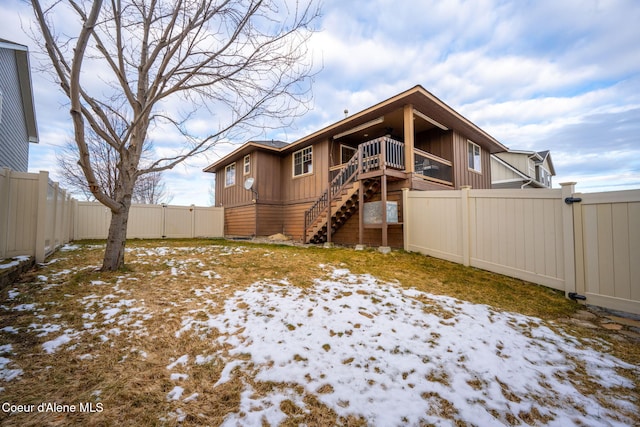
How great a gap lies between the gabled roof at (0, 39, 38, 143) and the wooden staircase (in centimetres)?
1067

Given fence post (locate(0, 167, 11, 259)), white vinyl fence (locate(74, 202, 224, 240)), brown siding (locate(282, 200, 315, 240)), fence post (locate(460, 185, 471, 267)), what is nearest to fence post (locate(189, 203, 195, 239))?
white vinyl fence (locate(74, 202, 224, 240))

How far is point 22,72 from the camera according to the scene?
9164 mm

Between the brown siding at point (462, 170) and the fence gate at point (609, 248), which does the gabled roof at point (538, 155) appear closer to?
the brown siding at point (462, 170)

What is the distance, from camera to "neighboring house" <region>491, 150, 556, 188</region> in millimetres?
16109

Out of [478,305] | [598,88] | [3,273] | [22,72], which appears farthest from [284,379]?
[598,88]

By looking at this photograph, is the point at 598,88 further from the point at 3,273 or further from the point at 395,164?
the point at 3,273

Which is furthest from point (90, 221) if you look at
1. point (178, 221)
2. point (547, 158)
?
point (547, 158)

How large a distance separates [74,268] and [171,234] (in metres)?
8.65

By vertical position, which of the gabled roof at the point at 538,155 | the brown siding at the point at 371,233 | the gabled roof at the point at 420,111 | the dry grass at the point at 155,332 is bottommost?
the dry grass at the point at 155,332

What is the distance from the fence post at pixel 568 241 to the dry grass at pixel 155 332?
11.2 inches

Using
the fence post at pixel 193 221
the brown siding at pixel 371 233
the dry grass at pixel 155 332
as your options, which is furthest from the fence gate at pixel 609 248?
the fence post at pixel 193 221

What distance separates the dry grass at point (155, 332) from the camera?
5.40 ft

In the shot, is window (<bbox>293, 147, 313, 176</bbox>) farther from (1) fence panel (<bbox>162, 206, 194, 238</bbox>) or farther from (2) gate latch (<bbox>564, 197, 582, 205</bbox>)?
(2) gate latch (<bbox>564, 197, 582, 205</bbox>)

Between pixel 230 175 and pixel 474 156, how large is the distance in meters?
13.4
